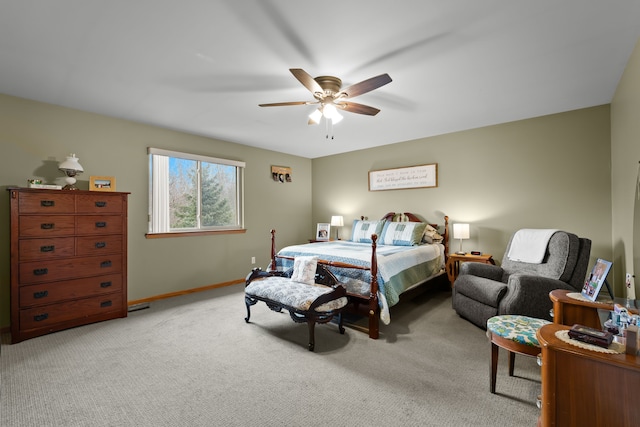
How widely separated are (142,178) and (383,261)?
3524mm

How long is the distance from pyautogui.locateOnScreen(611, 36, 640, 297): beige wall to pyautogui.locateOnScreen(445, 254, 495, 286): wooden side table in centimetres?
128

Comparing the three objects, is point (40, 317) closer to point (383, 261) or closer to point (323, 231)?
point (383, 261)

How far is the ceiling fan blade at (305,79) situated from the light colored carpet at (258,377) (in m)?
2.30

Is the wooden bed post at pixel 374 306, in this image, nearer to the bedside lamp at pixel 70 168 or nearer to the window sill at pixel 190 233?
the window sill at pixel 190 233


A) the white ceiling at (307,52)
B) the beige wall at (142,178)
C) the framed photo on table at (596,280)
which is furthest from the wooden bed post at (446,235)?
the beige wall at (142,178)

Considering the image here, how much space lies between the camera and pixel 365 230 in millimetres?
5035

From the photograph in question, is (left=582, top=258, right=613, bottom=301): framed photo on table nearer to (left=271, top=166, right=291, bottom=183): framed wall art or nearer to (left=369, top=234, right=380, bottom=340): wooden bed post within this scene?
(left=369, top=234, right=380, bottom=340): wooden bed post

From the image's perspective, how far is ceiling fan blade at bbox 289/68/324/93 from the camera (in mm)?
2137

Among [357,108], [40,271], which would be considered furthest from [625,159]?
[40,271]

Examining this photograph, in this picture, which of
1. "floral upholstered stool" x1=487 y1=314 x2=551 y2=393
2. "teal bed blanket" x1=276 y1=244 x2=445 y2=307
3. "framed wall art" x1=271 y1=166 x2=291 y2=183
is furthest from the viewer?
"framed wall art" x1=271 y1=166 x2=291 y2=183

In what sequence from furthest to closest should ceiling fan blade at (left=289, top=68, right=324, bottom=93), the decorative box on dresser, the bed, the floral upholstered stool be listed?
the bed
the decorative box on dresser
ceiling fan blade at (left=289, top=68, right=324, bottom=93)
the floral upholstered stool

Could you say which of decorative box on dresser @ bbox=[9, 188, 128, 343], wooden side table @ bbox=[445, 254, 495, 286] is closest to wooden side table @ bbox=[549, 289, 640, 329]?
wooden side table @ bbox=[445, 254, 495, 286]

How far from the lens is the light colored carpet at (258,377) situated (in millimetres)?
1786

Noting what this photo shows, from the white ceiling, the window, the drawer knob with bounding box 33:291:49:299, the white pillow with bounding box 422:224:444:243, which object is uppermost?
the white ceiling
